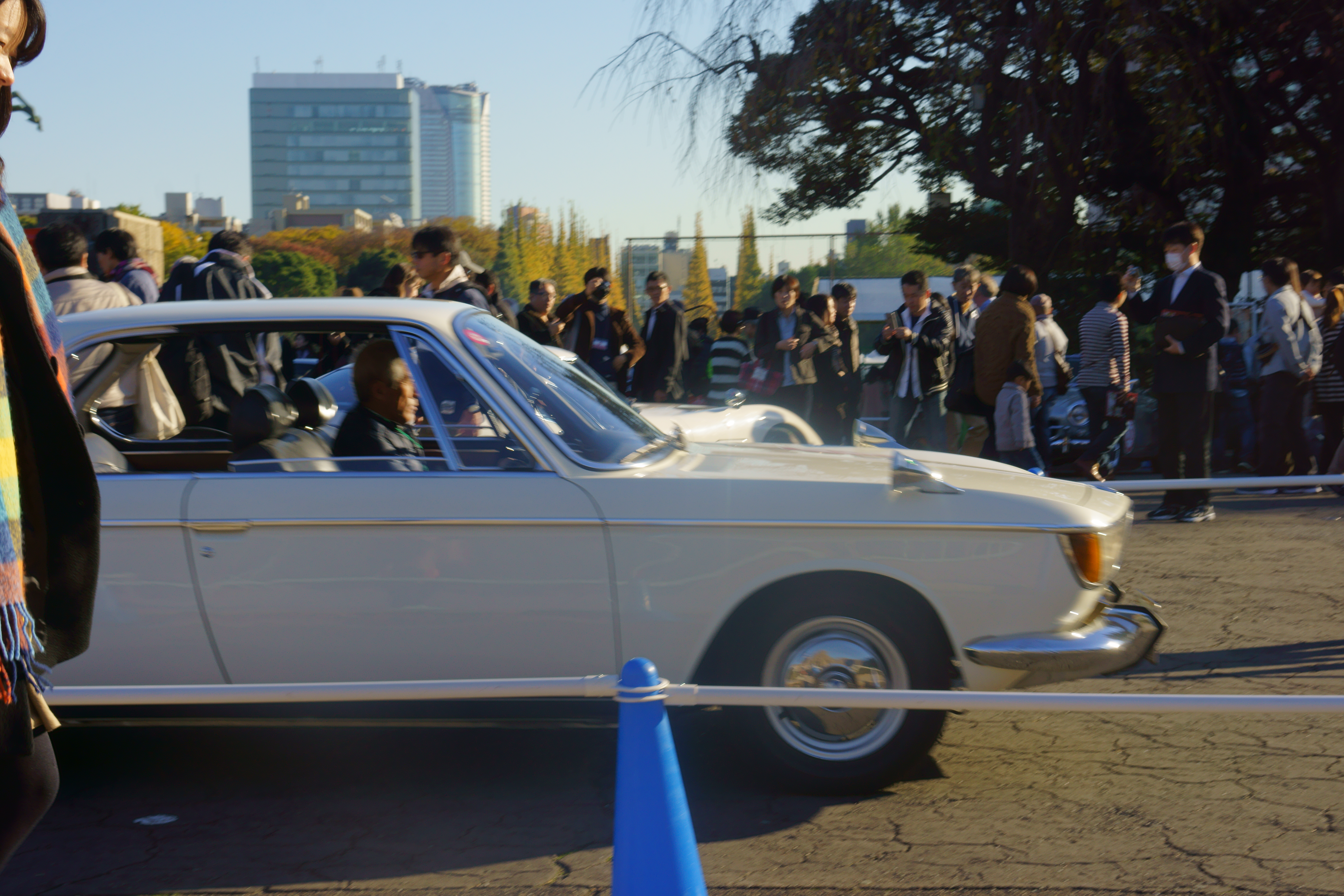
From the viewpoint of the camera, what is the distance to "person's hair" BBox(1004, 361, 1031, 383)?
364 inches

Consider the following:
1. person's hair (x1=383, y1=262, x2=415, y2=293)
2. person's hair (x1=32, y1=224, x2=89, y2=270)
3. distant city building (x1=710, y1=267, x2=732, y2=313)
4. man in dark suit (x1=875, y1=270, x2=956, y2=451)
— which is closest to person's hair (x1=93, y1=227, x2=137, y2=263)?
person's hair (x1=32, y1=224, x2=89, y2=270)

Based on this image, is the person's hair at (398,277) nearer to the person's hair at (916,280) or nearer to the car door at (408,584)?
the person's hair at (916,280)

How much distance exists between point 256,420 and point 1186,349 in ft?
22.0

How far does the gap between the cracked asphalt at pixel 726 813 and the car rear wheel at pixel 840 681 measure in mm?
120

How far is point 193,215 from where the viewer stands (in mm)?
151500

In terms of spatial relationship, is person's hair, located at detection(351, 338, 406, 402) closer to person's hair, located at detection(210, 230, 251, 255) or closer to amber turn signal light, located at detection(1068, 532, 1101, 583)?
amber turn signal light, located at detection(1068, 532, 1101, 583)

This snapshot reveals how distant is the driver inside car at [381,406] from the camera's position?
164 inches

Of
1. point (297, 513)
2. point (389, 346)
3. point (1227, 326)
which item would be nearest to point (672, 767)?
point (297, 513)

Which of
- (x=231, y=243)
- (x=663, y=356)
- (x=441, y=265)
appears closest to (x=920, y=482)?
(x=441, y=265)

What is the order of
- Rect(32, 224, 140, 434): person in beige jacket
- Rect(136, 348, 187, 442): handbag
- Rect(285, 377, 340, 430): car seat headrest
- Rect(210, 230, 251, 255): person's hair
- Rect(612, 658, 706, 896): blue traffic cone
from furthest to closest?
Rect(210, 230, 251, 255): person's hair → Rect(32, 224, 140, 434): person in beige jacket → Rect(285, 377, 340, 430): car seat headrest → Rect(136, 348, 187, 442): handbag → Rect(612, 658, 706, 896): blue traffic cone

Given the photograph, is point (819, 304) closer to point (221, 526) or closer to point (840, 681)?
point (840, 681)

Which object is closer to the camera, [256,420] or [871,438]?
[256,420]

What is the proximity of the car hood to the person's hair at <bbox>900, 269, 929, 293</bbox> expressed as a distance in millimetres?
6678

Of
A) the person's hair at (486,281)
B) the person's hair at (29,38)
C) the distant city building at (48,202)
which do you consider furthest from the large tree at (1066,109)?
the distant city building at (48,202)
